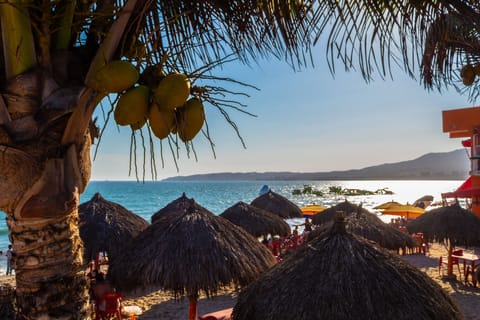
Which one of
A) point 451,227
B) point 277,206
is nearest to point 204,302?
point 451,227

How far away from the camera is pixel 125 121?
150 cm

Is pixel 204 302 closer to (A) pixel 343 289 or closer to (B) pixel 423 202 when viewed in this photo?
(A) pixel 343 289

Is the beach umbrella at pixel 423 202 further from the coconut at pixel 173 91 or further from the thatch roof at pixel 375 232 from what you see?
the coconut at pixel 173 91

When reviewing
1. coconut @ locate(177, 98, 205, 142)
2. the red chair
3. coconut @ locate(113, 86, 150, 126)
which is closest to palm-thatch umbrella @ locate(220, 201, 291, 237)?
the red chair

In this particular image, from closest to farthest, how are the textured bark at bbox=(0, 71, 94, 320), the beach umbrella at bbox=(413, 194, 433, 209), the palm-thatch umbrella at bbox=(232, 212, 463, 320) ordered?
the textured bark at bbox=(0, 71, 94, 320), the palm-thatch umbrella at bbox=(232, 212, 463, 320), the beach umbrella at bbox=(413, 194, 433, 209)

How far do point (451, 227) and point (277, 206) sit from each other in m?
7.78

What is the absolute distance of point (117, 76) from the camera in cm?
145

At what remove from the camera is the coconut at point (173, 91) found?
1.44 meters

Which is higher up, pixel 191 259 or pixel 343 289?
pixel 343 289

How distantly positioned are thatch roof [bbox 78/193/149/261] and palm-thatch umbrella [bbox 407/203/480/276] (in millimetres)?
7950

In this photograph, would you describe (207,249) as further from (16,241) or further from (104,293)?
(16,241)

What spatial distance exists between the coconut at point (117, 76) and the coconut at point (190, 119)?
0.81 feet

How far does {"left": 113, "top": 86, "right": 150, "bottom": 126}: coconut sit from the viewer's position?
1465 millimetres

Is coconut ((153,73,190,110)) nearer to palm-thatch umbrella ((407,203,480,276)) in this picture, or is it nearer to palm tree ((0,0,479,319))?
palm tree ((0,0,479,319))
